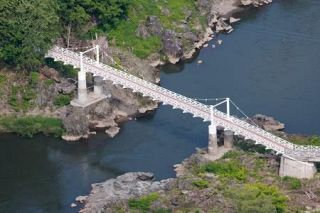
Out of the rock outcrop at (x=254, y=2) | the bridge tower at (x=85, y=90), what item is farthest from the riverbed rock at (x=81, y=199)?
the rock outcrop at (x=254, y=2)

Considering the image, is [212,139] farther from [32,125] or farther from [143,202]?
[32,125]

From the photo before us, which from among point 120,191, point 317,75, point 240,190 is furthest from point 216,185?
point 317,75

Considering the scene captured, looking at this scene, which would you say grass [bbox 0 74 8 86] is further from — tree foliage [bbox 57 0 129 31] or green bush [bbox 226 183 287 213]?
green bush [bbox 226 183 287 213]

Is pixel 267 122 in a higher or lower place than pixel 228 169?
higher

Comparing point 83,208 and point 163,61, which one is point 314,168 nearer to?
point 83,208

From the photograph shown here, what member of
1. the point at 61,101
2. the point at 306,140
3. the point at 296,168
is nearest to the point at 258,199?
the point at 296,168

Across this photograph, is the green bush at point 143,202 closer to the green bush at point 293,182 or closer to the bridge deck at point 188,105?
the green bush at point 293,182
